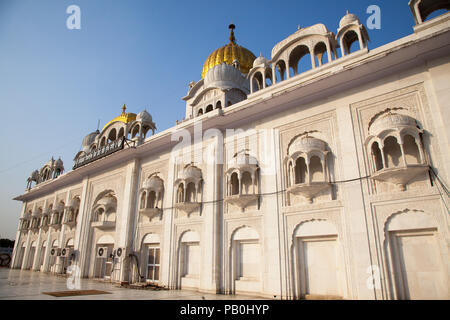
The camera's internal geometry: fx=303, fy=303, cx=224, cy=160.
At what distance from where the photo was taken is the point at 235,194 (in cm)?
1094

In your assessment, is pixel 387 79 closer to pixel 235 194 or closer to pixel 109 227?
pixel 235 194

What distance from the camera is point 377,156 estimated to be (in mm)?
8516

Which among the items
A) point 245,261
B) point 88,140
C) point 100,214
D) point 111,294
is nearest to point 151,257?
point 111,294

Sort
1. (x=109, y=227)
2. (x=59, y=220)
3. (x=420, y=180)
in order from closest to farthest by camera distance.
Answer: (x=420, y=180)
(x=109, y=227)
(x=59, y=220)

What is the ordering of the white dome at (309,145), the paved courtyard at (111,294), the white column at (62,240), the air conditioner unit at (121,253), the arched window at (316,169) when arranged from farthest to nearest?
the white column at (62,240)
the air conditioner unit at (121,253)
the arched window at (316,169)
the white dome at (309,145)
the paved courtyard at (111,294)

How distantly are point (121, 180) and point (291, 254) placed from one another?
10222 mm

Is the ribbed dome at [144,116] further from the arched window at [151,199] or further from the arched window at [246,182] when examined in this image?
the arched window at [246,182]

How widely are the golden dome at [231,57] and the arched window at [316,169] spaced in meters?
12.8

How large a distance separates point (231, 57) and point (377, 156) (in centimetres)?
1515

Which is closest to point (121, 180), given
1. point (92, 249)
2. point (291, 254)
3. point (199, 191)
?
point (92, 249)

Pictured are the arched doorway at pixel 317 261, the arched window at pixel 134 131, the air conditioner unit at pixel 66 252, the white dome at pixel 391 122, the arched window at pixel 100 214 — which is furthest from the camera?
the air conditioner unit at pixel 66 252

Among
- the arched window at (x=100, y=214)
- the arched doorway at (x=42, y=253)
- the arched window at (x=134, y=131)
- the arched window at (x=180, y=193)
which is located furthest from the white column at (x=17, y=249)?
the arched window at (x=180, y=193)

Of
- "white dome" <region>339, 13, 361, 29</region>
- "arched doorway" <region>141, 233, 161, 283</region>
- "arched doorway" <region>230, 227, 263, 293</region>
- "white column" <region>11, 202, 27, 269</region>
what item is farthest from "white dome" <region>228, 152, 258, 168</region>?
"white column" <region>11, 202, 27, 269</region>

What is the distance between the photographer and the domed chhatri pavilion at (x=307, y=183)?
7512 millimetres
